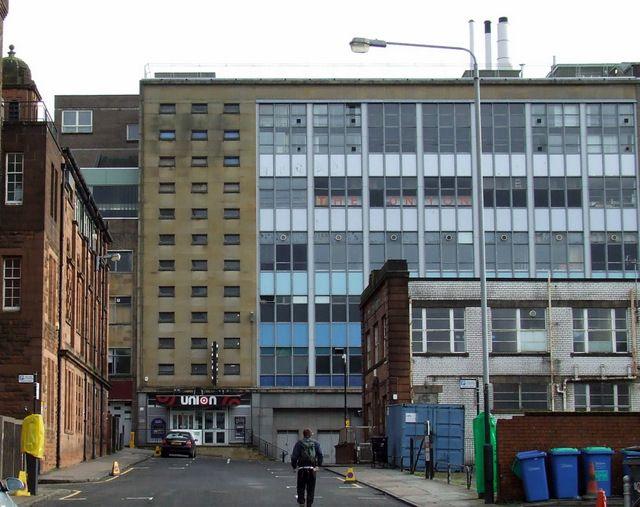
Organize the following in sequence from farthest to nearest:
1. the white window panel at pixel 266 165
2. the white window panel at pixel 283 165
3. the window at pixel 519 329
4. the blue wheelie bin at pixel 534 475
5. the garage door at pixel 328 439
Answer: the white window panel at pixel 266 165
the white window panel at pixel 283 165
the garage door at pixel 328 439
the window at pixel 519 329
the blue wheelie bin at pixel 534 475

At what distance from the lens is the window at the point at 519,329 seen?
4491 centimetres

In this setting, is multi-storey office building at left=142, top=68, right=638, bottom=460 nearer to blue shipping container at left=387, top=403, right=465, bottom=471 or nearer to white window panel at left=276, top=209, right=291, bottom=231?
white window panel at left=276, top=209, right=291, bottom=231

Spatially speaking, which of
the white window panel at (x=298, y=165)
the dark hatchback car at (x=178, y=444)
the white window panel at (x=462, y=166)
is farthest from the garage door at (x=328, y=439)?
the white window panel at (x=462, y=166)

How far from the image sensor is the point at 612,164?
3115 inches

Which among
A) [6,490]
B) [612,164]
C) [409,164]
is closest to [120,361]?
[409,164]

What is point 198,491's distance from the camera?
28.9 meters

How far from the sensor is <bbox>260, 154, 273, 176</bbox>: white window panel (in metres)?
79.7

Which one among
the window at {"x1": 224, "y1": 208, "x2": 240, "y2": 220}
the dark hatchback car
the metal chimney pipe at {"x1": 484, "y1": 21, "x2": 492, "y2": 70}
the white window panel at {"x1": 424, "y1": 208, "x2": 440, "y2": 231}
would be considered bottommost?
the dark hatchback car

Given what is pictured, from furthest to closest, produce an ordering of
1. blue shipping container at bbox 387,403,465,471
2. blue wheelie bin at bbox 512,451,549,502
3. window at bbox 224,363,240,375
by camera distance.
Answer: window at bbox 224,363,240,375 < blue shipping container at bbox 387,403,465,471 < blue wheelie bin at bbox 512,451,549,502

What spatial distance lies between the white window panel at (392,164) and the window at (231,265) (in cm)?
1207

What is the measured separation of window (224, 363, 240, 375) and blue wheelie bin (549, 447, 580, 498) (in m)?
54.7

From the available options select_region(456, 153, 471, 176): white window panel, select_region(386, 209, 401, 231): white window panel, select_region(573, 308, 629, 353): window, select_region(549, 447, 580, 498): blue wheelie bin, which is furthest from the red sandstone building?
select_region(456, 153, 471, 176): white window panel

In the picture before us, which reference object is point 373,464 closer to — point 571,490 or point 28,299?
point 28,299

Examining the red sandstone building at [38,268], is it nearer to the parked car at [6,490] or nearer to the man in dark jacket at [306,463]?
the man in dark jacket at [306,463]
